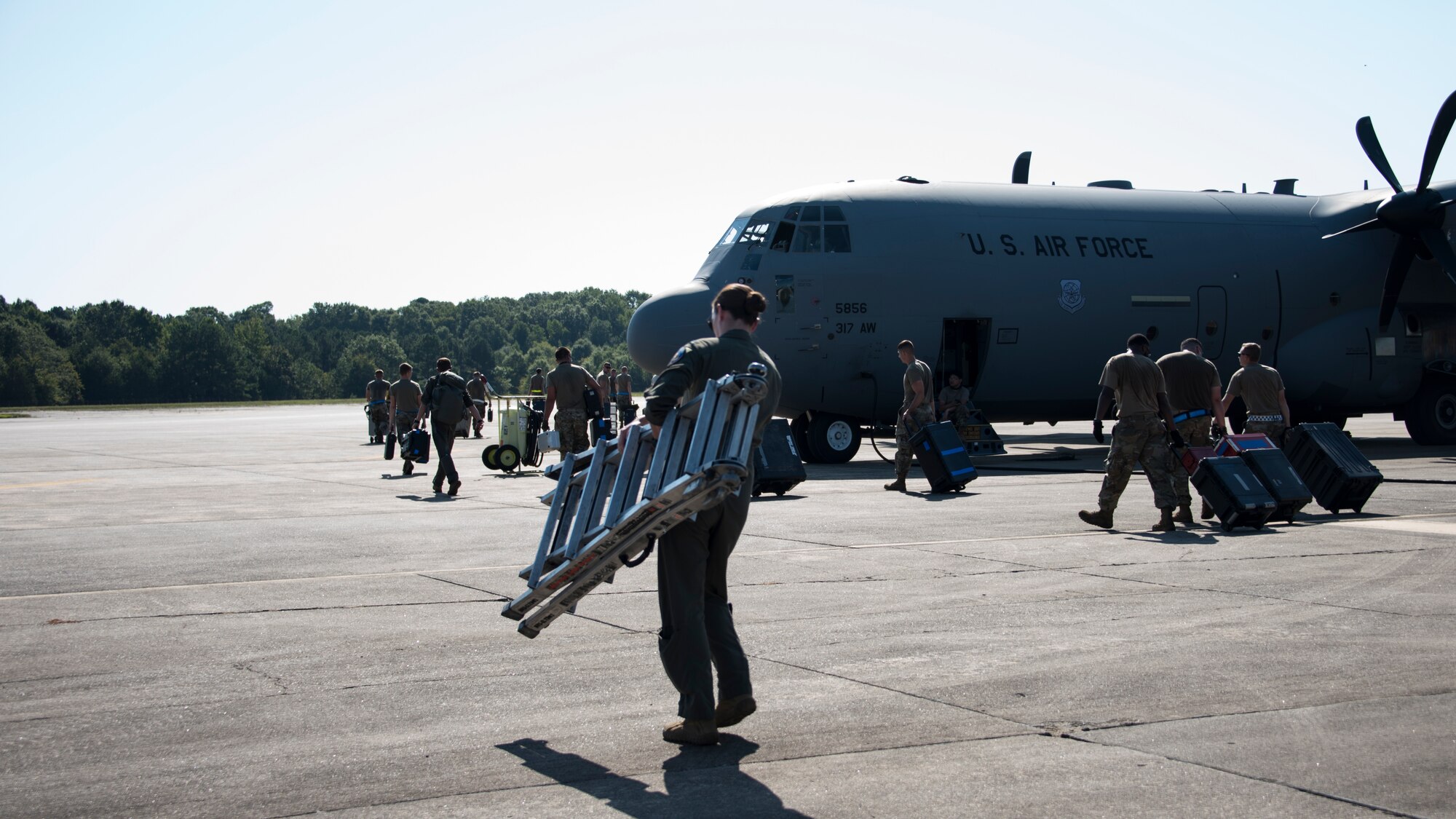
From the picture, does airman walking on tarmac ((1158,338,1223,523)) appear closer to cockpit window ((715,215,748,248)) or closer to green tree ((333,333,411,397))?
cockpit window ((715,215,748,248))

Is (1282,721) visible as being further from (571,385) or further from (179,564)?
(571,385)

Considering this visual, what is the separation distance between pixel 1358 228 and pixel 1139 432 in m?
13.9

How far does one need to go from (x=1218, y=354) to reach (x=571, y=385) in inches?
495

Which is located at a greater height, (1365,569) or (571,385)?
(571,385)

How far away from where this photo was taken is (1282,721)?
18.3ft

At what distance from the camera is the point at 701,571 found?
5.57 metres

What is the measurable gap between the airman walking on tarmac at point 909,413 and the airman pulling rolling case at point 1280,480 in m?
4.62

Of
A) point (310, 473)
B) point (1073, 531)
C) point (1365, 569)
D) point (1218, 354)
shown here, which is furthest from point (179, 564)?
point (1218, 354)

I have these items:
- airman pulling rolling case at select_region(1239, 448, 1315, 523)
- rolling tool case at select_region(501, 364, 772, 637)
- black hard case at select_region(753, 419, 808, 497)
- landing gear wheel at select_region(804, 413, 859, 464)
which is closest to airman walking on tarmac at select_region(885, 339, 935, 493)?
black hard case at select_region(753, 419, 808, 497)

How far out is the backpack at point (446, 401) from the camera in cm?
1750

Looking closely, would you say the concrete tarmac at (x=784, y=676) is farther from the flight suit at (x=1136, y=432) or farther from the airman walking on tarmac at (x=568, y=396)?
the airman walking on tarmac at (x=568, y=396)

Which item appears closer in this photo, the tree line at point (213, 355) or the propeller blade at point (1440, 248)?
the propeller blade at point (1440, 248)

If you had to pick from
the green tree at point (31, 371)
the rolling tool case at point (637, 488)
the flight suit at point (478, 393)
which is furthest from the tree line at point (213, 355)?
the rolling tool case at point (637, 488)

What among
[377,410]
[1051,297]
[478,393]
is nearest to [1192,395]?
[1051,297]
